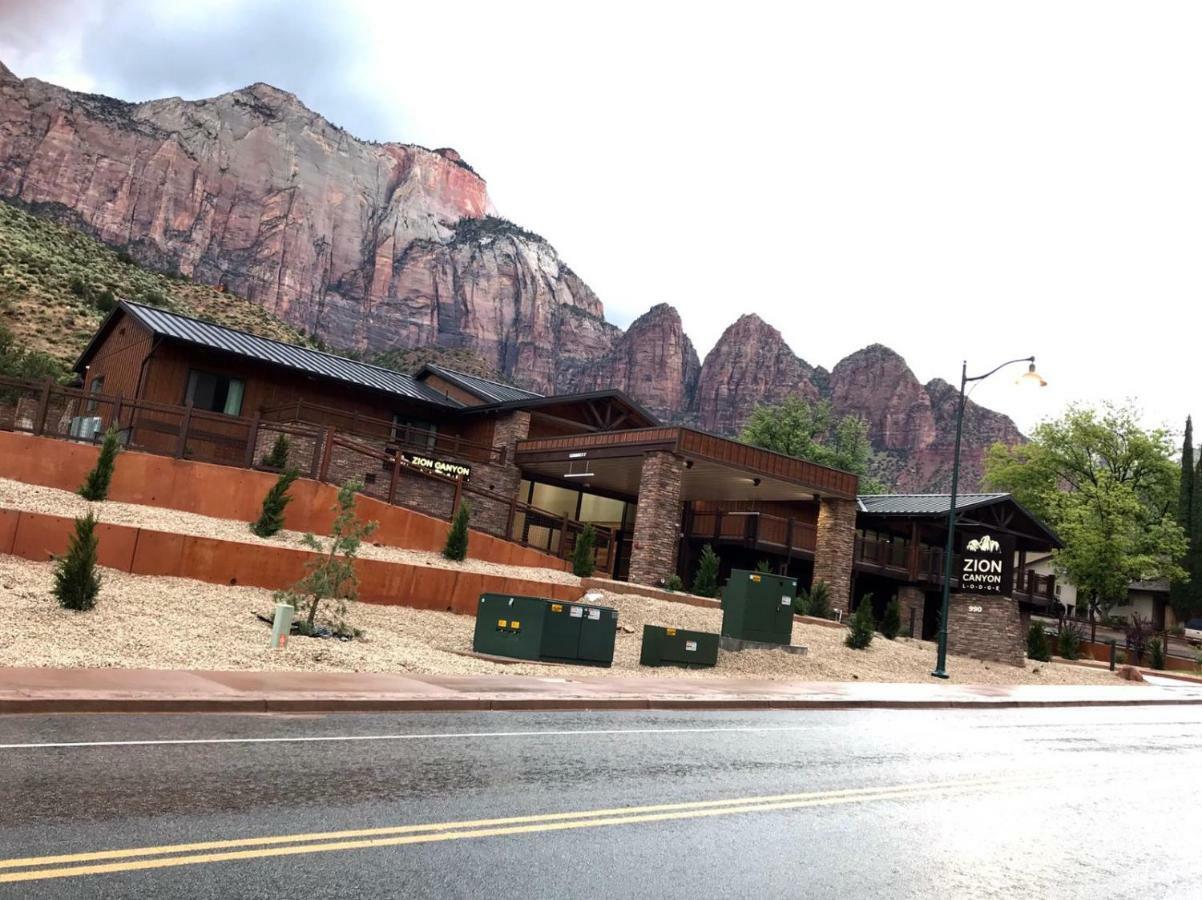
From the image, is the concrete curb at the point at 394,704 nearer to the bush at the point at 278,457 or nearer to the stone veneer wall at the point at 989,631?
the stone veneer wall at the point at 989,631

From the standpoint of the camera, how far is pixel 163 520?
66.0ft

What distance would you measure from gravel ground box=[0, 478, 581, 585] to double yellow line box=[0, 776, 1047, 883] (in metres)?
14.0

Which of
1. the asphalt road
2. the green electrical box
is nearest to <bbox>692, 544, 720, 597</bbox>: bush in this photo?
the green electrical box

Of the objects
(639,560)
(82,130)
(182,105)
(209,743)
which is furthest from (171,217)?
(209,743)

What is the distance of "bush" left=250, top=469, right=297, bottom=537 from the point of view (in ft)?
69.8

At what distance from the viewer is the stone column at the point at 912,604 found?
38.9m

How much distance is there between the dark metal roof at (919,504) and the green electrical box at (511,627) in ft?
81.7

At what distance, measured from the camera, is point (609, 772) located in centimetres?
883

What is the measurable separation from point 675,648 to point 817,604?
37.6 ft

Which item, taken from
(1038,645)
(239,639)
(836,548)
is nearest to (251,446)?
(239,639)

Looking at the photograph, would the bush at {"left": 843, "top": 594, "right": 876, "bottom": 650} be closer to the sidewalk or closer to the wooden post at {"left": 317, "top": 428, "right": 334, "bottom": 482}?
the sidewalk

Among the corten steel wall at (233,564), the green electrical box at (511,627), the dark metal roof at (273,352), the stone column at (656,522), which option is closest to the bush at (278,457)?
the corten steel wall at (233,564)

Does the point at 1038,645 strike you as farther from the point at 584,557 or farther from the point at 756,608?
the point at 584,557

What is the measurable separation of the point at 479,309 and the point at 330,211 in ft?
107
